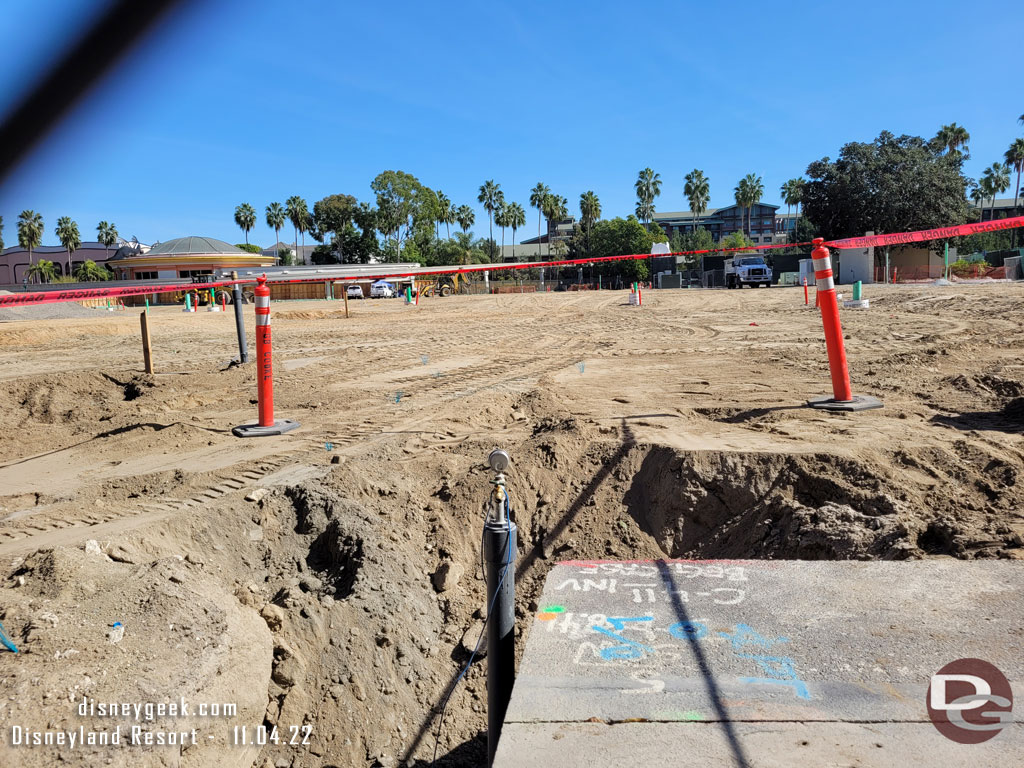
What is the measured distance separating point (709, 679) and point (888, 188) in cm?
5376

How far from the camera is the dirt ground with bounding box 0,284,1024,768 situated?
3535mm

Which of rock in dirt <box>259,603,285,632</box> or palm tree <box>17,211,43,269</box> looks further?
rock in dirt <box>259,603,285,632</box>

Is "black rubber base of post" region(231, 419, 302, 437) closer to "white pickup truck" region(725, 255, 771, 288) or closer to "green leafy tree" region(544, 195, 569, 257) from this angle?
"white pickup truck" region(725, 255, 771, 288)

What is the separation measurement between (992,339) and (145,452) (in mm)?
12387

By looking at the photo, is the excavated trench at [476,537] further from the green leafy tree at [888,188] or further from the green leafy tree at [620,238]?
the green leafy tree at [620,238]

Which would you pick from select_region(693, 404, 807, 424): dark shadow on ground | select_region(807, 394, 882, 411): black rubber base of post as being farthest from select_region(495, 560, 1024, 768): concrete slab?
select_region(807, 394, 882, 411): black rubber base of post

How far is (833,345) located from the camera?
23.3 ft

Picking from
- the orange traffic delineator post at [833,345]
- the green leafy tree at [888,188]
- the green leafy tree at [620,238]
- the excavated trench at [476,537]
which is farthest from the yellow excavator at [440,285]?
the excavated trench at [476,537]

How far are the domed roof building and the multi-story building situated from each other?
247 feet

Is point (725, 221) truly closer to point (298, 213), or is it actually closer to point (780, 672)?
point (298, 213)

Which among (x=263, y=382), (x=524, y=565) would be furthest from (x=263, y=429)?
(x=524, y=565)

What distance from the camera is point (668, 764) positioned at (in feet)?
7.84

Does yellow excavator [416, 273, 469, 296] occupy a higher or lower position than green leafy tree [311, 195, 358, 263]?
lower

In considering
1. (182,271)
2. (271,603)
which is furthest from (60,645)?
(182,271)
